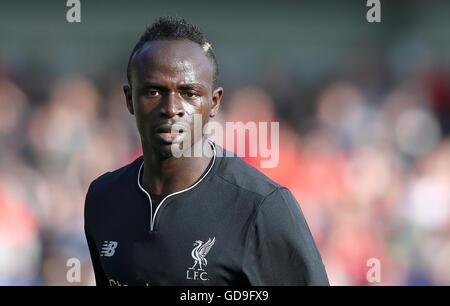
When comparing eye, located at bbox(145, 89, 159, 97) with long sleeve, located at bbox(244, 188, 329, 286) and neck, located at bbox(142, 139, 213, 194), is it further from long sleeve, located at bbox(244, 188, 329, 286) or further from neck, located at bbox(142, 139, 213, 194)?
long sleeve, located at bbox(244, 188, 329, 286)

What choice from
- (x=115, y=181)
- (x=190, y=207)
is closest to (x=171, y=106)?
(x=190, y=207)

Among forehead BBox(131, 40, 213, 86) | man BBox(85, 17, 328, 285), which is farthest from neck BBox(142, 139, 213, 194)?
forehead BBox(131, 40, 213, 86)

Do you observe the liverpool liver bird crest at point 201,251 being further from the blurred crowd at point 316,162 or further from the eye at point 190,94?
the blurred crowd at point 316,162

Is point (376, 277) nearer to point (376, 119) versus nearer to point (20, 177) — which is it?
point (376, 119)

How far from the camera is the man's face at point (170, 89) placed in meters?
2.54

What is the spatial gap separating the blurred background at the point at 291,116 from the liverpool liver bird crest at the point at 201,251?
3.77 m

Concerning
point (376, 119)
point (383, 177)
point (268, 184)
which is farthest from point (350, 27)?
point (268, 184)

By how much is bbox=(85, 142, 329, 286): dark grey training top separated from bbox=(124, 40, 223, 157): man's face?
0.28 metres

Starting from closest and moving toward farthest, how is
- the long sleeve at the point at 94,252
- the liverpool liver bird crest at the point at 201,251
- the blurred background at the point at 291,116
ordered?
the liverpool liver bird crest at the point at 201,251
the long sleeve at the point at 94,252
the blurred background at the point at 291,116

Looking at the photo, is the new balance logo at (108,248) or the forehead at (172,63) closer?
the forehead at (172,63)

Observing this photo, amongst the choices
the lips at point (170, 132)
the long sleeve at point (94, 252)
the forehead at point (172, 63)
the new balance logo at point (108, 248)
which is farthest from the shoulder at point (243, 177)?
the long sleeve at point (94, 252)

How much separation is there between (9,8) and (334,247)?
19.2ft

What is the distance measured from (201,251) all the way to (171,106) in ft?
2.19

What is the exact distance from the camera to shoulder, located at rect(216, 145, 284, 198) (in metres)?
2.66
